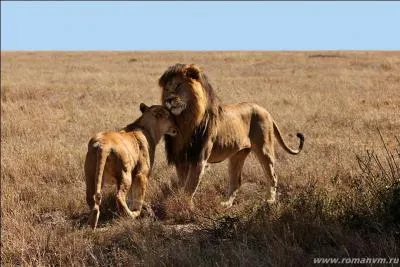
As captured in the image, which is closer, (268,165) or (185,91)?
(185,91)

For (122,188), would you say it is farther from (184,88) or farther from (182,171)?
(184,88)

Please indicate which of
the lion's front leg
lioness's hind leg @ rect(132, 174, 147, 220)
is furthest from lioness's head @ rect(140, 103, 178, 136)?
lioness's hind leg @ rect(132, 174, 147, 220)

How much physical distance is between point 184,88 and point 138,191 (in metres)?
1.17

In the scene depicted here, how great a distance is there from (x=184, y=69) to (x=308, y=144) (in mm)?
4090

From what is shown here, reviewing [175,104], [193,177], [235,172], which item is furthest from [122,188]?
[235,172]

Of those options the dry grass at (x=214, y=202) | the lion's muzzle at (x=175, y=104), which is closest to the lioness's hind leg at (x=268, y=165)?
the dry grass at (x=214, y=202)

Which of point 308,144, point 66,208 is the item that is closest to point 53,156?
point 66,208

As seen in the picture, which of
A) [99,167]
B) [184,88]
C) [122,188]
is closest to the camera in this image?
[99,167]

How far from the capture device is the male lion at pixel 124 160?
18.0ft

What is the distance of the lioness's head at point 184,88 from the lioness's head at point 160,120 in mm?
159

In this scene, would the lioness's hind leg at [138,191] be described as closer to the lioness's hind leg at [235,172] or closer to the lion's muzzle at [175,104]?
the lion's muzzle at [175,104]

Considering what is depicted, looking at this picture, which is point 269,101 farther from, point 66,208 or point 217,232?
point 217,232

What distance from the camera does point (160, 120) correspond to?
251 inches

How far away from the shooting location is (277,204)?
16.7ft
